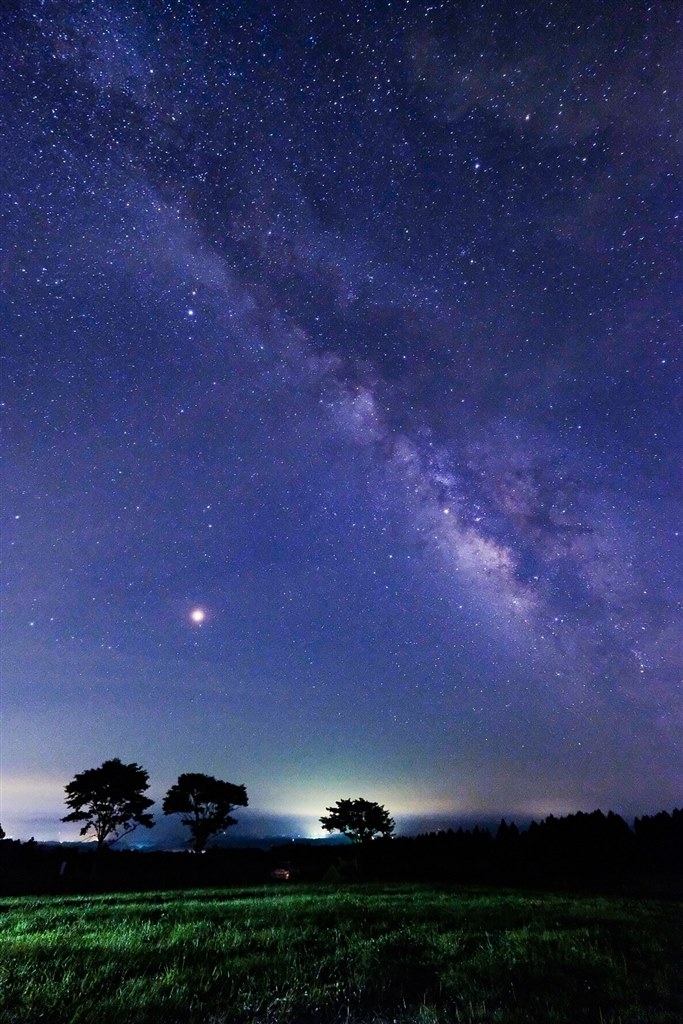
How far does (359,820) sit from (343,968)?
6395 cm

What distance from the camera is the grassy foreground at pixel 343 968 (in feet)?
25.9

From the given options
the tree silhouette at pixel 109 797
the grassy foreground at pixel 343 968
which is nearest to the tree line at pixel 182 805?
the tree silhouette at pixel 109 797

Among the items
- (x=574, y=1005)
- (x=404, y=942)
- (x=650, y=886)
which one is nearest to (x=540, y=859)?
(x=650, y=886)

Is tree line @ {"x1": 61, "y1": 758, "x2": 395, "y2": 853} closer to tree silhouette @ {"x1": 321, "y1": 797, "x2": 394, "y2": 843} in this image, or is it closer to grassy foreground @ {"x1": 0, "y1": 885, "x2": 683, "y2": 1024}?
tree silhouette @ {"x1": 321, "y1": 797, "x2": 394, "y2": 843}

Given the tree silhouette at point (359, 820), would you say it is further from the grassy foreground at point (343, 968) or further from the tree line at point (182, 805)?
the grassy foreground at point (343, 968)

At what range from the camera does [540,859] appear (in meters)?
44.1

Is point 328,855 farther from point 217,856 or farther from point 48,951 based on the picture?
point 48,951

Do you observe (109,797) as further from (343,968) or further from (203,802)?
(343,968)

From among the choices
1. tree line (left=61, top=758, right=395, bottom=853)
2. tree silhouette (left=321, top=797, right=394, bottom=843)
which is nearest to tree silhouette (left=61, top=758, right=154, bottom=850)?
tree line (left=61, top=758, right=395, bottom=853)

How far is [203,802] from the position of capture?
5731 centimetres

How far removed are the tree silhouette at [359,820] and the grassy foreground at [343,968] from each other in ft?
183

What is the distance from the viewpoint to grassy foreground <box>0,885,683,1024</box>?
790 centimetres

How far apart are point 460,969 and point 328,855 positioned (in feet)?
176

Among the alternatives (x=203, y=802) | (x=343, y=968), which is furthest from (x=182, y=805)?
(x=343, y=968)
